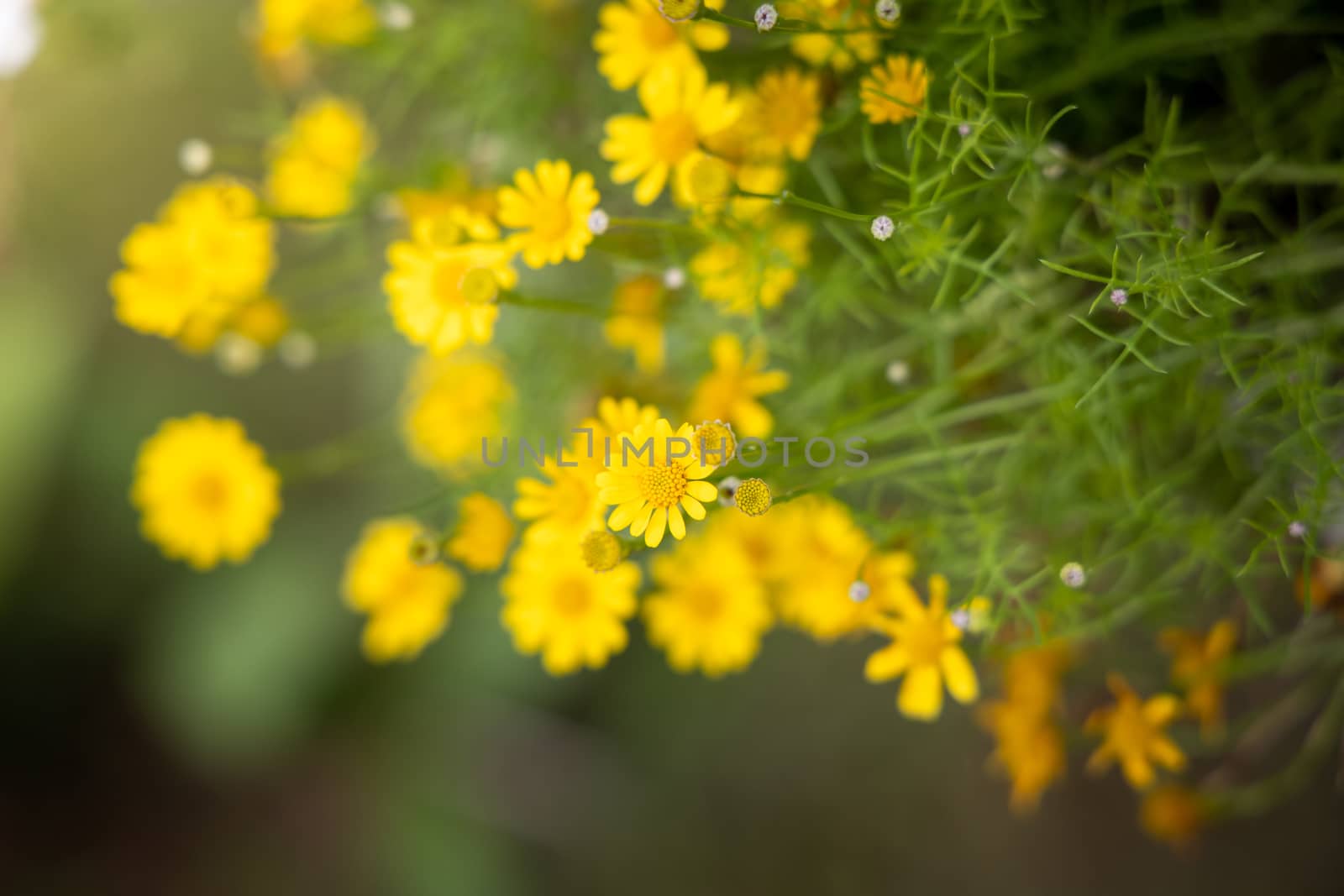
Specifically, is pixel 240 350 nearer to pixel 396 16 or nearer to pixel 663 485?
pixel 396 16

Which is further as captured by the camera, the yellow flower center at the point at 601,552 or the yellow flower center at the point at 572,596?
the yellow flower center at the point at 572,596

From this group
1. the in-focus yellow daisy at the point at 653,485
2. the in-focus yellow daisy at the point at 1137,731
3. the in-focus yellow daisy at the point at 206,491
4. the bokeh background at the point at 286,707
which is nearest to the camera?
the in-focus yellow daisy at the point at 653,485

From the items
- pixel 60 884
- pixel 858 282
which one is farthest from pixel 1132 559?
pixel 60 884

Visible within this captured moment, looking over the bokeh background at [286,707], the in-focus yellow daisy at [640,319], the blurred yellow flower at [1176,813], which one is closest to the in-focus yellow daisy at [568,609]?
the in-focus yellow daisy at [640,319]

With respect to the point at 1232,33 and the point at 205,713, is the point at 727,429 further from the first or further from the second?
the point at 205,713

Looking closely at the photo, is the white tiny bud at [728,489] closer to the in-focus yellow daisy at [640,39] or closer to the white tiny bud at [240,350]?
the in-focus yellow daisy at [640,39]

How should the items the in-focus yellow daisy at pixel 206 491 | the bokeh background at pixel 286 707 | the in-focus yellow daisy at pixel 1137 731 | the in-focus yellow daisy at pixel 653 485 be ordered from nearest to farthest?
the in-focus yellow daisy at pixel 653 485 → the in-focus yellow daisy at pixel 1137 731 → the in-focus yellow daisy at pixel 206 491 → the bokeh background at pixel 286 707

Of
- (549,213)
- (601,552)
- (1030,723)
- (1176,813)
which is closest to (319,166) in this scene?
(549,213)
